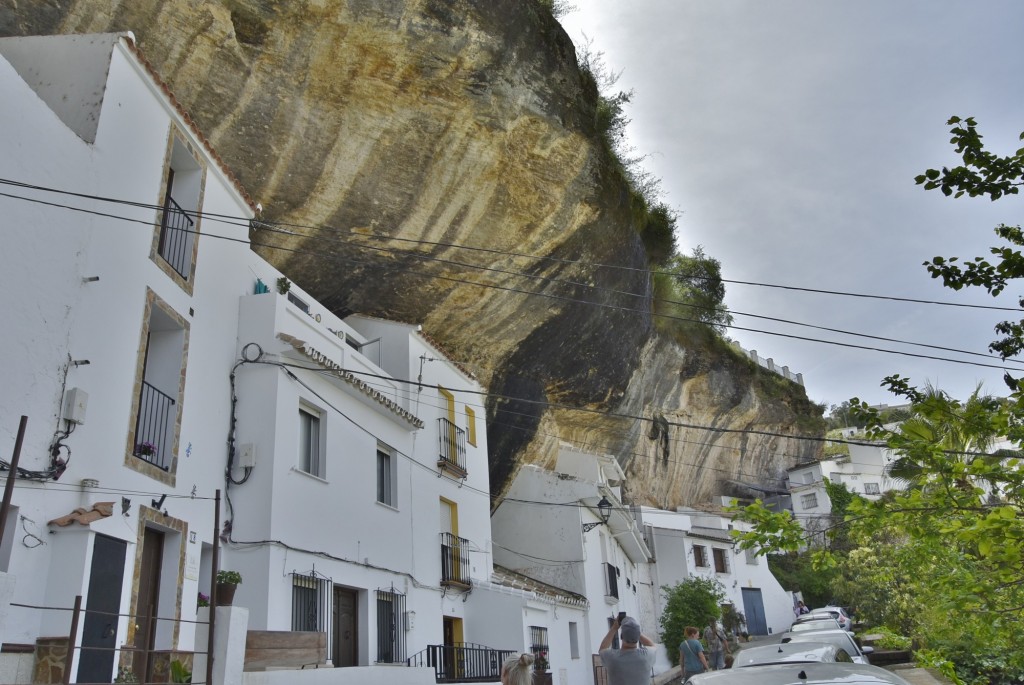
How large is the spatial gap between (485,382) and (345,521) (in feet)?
31.3

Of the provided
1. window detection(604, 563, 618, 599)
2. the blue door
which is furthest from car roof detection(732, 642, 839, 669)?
the blue door

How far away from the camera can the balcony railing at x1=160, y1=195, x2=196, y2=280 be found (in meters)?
11.1

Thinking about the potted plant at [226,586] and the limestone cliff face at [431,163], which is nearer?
the potted plant at [226,586]

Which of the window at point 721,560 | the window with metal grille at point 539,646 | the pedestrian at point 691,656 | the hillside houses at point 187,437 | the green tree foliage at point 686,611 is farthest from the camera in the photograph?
the window at point 721,560

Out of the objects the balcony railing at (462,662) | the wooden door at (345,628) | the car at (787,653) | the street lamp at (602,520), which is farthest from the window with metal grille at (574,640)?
the car at (787,653)

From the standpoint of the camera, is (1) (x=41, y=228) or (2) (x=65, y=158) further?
(2) (x=65, y=158)

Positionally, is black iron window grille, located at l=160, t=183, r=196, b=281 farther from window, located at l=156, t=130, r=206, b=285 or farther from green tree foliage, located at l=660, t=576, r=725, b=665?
green tree foliage, located at l=660, t=576, r=725, b=665

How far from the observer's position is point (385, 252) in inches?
685

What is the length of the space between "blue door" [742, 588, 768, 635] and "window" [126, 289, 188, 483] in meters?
33.6

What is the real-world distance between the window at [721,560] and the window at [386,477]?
1007 inches

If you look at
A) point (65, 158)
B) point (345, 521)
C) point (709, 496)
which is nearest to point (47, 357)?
point (65, 158)

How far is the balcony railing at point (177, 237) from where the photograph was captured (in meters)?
11.1

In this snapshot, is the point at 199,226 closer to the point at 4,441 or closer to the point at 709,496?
the point at 4,441

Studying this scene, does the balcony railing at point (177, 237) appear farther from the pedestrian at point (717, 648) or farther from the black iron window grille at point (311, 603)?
the pedestrian at point (717, 648)
